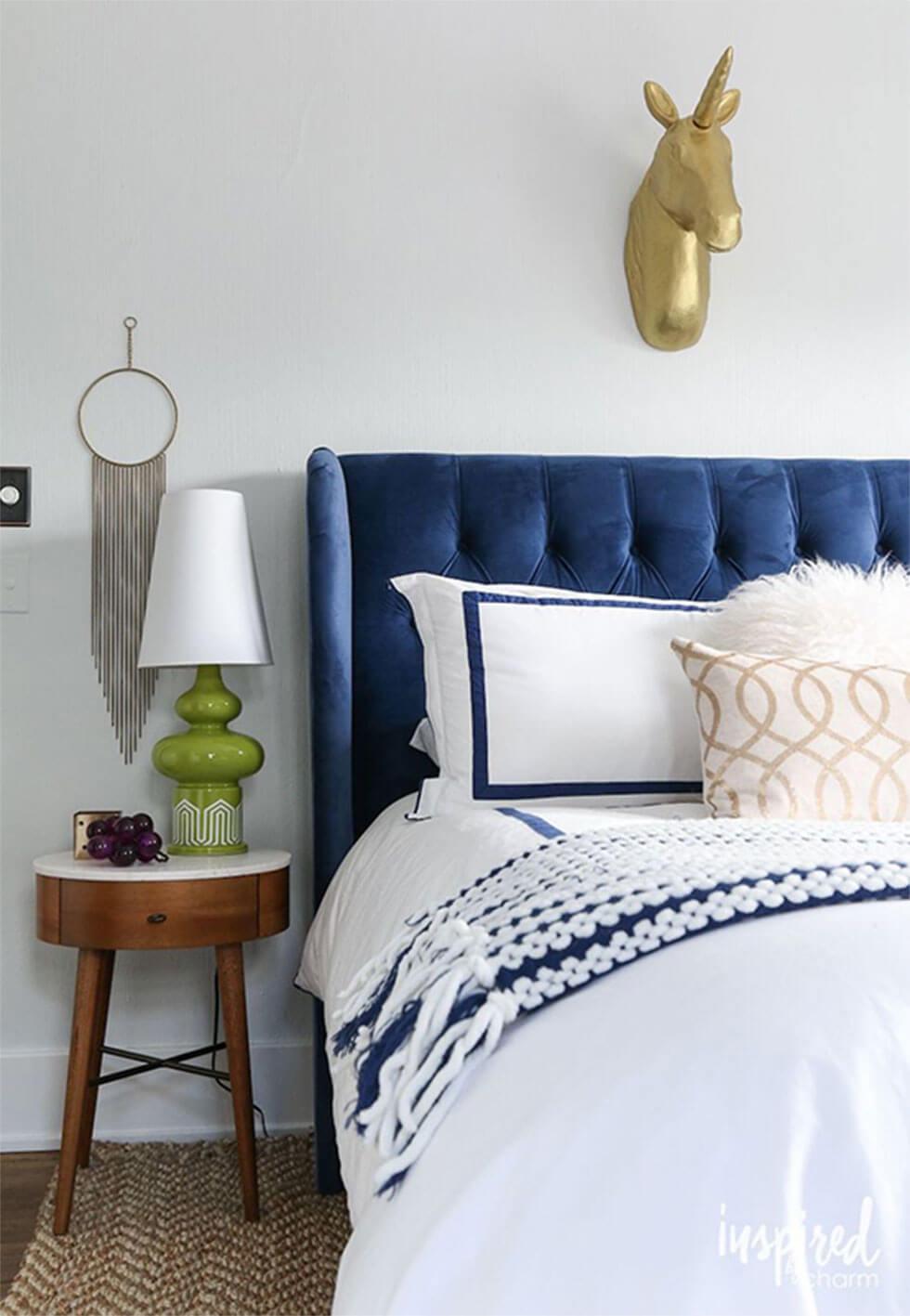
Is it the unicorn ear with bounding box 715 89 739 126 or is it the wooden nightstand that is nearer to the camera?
the wooden nightstand

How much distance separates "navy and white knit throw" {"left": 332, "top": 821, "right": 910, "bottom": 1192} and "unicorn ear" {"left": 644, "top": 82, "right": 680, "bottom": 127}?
1794 millimetres

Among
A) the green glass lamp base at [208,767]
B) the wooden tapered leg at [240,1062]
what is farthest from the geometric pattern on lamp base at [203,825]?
the wooden tapered leg at [240,1062]

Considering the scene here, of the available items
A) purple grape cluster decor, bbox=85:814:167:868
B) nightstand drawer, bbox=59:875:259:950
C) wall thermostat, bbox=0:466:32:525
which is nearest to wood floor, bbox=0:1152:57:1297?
nightstand drawer, bbox=59:875:259:950

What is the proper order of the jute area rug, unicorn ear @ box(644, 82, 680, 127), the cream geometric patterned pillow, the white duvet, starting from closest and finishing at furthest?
the white duvet, the cream geometric patterned pillow, the jute area rug, unicorn ear @ box(644, 82, 680, 127)

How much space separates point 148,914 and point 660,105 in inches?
70.9

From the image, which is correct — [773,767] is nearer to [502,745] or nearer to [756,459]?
[502,745]

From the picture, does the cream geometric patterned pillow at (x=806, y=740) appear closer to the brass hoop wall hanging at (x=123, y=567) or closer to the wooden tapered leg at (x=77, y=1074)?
the wooden tapered leg at (x=77, y=1074)

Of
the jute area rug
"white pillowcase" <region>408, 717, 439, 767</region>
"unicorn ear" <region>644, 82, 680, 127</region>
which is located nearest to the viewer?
the jute area rug

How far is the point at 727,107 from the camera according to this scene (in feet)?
7.77

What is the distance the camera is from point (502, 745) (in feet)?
6.48

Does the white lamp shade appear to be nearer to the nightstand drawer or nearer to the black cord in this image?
the nightstand drawer

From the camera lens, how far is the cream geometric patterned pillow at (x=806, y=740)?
1583mm

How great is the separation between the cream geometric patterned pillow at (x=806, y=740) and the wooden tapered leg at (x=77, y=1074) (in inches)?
42.3

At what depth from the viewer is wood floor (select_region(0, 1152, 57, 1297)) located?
189 centimetres
